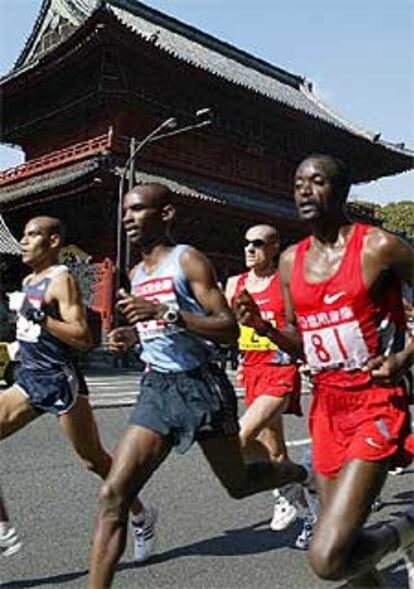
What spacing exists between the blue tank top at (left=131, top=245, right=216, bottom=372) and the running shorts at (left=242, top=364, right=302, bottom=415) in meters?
1.42

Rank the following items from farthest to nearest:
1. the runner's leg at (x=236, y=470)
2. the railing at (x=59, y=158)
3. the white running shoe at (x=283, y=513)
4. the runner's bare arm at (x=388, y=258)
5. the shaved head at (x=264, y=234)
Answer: the railing at (x=59, y=158), the shaved head at (x=264, y=234), the white running shoe at (x=283, y=513), the runner's leg at (x=236, y=470), the runner's bare arm at (x=388, y=258)

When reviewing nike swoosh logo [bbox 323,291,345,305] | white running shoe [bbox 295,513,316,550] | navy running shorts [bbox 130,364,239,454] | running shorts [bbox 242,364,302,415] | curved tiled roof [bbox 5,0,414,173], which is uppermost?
curved tiled roof [bbox 5,0,414,173]

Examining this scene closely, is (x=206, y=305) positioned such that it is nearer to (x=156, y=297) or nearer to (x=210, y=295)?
(x=210, y=295)

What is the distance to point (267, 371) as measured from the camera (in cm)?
502

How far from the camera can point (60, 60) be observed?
2298 centimetres

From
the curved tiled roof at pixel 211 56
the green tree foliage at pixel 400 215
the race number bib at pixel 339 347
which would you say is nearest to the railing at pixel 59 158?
the curved tiled roof at pixel 211 56

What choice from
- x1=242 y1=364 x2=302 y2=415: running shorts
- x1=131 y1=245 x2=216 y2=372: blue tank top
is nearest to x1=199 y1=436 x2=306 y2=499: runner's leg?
x1=131 y1=245 x2=216 y2=372: blue tank top

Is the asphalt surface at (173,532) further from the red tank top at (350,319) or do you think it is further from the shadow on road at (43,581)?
the red tank top at (350,319)

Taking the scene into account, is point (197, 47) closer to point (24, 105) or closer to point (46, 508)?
point (24, 105)

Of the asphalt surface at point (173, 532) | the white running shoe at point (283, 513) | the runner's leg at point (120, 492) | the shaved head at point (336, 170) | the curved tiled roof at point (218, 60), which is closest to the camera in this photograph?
the shaved head at point (336, 170)

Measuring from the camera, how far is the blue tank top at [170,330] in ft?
11.3

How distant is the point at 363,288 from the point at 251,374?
229 centimetres

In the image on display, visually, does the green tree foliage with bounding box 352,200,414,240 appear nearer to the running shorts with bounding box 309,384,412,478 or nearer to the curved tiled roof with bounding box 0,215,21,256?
the curved tiled roof with bounding box 0,215,21,256

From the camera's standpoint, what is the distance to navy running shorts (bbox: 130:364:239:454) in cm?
346
